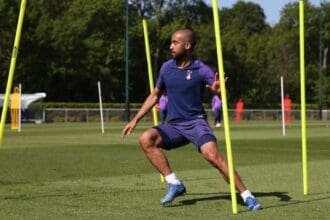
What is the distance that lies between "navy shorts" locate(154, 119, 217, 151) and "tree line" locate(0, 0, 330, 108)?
54.9m

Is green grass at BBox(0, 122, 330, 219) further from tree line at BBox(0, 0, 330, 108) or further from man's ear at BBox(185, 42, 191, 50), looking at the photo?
tree line at BBox(0, 0, 330, 108)

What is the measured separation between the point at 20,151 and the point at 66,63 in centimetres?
4865

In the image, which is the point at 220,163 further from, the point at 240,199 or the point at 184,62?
the point at 184,62

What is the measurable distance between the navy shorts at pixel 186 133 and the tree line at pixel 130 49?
54.9m

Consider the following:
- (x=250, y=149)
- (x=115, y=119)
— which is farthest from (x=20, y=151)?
(x=115, y=119)

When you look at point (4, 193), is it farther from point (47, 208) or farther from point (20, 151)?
point (20, 151)

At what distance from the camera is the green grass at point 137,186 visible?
8914 millimetres

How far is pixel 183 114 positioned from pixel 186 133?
9.3 inches

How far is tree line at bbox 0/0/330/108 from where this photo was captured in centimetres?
6669

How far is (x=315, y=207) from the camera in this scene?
371 inches

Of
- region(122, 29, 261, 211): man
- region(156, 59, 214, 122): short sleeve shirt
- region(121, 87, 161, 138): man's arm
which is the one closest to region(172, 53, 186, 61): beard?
region(122, 29, 261, 211): man

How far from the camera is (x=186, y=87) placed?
9.45m

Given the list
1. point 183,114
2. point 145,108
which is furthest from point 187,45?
point 145,108

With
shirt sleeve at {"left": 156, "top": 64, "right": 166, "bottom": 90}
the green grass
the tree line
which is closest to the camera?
the green grass
